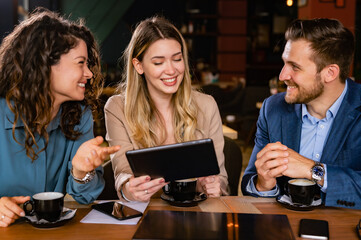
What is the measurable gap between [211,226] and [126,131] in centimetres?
99

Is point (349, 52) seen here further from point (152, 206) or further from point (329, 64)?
point (152, 206)

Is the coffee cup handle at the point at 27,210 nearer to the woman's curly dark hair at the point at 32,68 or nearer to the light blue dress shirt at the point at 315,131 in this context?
the woman's curly dark hair at the point at 32,68

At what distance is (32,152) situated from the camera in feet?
5.25

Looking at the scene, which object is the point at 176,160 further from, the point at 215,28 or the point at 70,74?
the point at 215,28

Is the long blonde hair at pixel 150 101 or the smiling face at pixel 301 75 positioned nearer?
the smiling face at pixel 301 75

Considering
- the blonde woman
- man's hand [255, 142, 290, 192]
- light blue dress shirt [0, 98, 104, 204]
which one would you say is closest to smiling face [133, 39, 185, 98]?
the blonde woman

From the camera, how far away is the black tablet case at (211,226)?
114 centimetres

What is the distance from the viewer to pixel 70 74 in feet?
5.33

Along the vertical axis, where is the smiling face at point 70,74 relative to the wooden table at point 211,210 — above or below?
above

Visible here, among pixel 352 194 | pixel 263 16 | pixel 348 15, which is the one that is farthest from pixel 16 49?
pixel 263 16

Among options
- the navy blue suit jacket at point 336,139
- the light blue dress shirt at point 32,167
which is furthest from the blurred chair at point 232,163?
the light blue dress shirt at point 32,167

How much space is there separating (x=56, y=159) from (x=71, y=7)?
30.7 feet

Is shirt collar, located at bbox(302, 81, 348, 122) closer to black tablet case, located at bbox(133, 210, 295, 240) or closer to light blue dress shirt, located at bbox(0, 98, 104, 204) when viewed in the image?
black tablet case, located at bbox(133, 210, 295, 240)

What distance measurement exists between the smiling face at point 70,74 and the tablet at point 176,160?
461 mm
